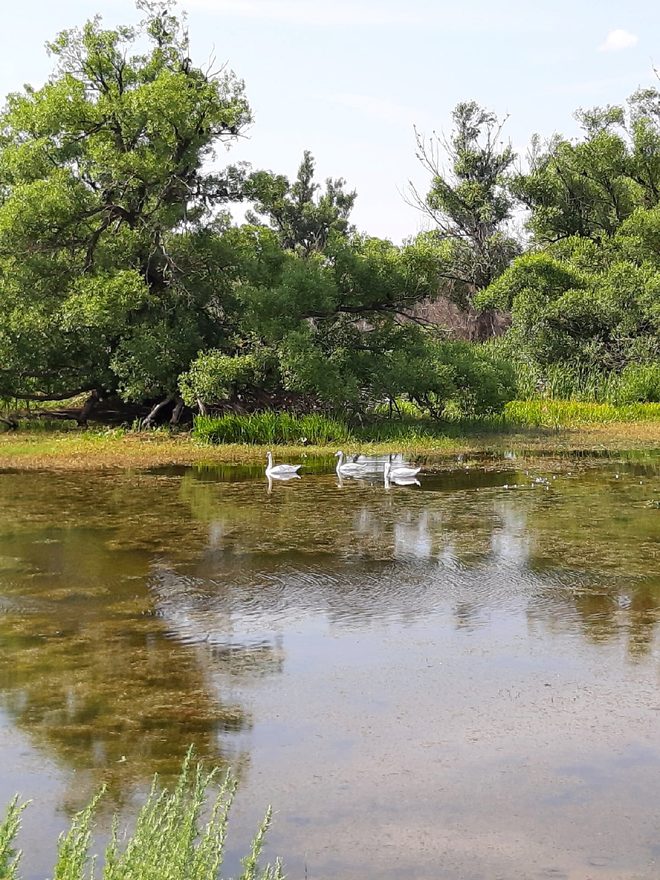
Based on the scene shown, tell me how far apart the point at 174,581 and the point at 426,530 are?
10.5ft

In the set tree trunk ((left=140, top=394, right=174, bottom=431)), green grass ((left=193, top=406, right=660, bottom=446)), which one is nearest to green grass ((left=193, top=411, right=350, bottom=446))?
green grass ((left=193, top=406, right=660, bottom=446))

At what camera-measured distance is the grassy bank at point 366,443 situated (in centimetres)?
1609

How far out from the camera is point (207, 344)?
1947 centimetres

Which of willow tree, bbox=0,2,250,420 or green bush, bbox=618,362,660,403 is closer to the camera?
willow tree, bbox=0,2,250,420

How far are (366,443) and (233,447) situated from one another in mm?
2340

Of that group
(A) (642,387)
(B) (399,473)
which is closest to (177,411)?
(B) (399,473)

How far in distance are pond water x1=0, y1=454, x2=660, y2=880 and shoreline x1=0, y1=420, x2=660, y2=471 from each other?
425 cm

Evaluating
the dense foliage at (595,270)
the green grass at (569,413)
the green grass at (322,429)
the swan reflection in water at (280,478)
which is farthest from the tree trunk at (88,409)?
the dense foliage at (595,270)

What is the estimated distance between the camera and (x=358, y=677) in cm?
607

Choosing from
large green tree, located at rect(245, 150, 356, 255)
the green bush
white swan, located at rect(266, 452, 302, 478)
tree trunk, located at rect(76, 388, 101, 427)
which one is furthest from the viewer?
large green tree, located at rect(245, 150, 356, 255)

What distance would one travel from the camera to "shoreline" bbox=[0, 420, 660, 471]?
620 inches

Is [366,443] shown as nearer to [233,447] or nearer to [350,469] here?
[233,447]

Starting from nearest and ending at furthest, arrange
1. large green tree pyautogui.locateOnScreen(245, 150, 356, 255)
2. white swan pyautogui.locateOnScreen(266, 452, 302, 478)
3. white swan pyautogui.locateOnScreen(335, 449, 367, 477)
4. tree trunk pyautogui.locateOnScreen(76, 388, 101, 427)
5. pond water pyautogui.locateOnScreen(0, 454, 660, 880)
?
pond water pyautogui.locateOnScreen(0, 454, 660, 880) < white swan pyautogui.locateOnScreen(266, 452, 302, 478) < white swan pyautogui.locateOnScreen(335, 449, 367, 477) < tree trunk pyautogui.locateOnScreen(76, 388, 101, 427) < large green tree pyautogui.locateOnScreen(245, 150, 356, 255)

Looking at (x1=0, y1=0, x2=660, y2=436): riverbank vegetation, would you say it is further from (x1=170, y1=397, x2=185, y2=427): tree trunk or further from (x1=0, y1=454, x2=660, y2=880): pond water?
(x1=0, y1=454, x2=660, y2=880): pond water
